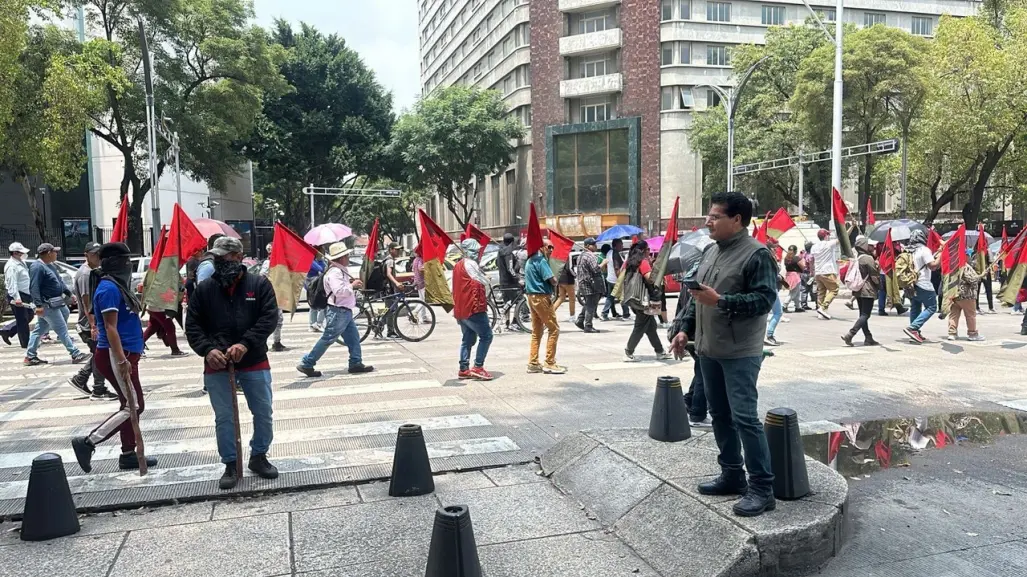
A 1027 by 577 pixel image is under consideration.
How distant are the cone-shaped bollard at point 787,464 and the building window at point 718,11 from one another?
46983 millimetres

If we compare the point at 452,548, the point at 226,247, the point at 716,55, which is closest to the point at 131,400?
the point at 226,247

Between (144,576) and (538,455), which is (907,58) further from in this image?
(144,576)

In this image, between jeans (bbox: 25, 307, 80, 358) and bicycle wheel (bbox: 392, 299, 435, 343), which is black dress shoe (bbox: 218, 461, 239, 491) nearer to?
jeans (bbox: 25, 307, 80, 358)

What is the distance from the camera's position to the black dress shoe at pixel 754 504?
153 inches

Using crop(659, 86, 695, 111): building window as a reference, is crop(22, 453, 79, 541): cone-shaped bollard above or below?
below

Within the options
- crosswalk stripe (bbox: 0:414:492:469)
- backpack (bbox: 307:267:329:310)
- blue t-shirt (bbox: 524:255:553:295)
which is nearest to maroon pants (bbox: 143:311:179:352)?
backpack (bbox: 307:267:329:310)

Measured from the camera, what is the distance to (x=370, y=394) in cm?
828

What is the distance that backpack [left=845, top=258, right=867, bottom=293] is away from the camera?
1141 cm

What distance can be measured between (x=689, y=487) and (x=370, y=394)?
4.77 metres

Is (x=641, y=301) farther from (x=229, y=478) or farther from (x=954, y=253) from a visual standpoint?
(x=229, y=478)

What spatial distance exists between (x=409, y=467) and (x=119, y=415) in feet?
7.69

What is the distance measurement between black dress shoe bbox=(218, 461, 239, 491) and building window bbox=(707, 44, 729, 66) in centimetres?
4638

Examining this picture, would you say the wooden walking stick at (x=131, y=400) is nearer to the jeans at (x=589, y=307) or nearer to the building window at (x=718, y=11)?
the jeans at (x=589, y=307)

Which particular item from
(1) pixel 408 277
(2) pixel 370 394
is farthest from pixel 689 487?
(1) pixel 408 277
